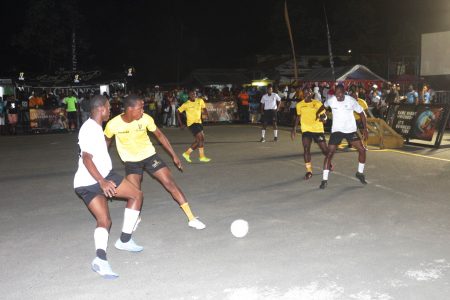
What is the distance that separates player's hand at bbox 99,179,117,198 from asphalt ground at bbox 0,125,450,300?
2.81 feet

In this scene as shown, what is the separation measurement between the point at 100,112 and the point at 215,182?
501cm

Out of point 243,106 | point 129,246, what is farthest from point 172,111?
point 129,246

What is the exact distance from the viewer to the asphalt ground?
15.7 ft

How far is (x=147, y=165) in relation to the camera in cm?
675

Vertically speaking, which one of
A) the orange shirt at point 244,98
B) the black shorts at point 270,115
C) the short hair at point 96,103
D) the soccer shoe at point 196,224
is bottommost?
the soccer shoe at point 196,224

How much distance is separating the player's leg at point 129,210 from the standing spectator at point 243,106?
19.6 metres

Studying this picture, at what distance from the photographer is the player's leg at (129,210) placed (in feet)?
17.9

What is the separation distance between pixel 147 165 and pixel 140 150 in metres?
0.22

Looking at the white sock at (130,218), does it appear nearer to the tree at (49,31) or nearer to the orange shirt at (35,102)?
the orange shirt at (35,102)

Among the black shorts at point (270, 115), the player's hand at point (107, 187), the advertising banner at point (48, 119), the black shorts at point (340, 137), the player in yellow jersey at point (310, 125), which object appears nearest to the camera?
the player's hand at point (107, 187)

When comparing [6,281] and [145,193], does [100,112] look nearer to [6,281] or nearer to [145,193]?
[6,281]

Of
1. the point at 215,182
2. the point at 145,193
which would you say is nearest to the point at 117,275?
the point at 145,193

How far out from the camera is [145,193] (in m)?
9.21

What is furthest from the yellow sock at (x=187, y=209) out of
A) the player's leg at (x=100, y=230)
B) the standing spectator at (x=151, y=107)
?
the standing spectator at (x=151, y=107)
